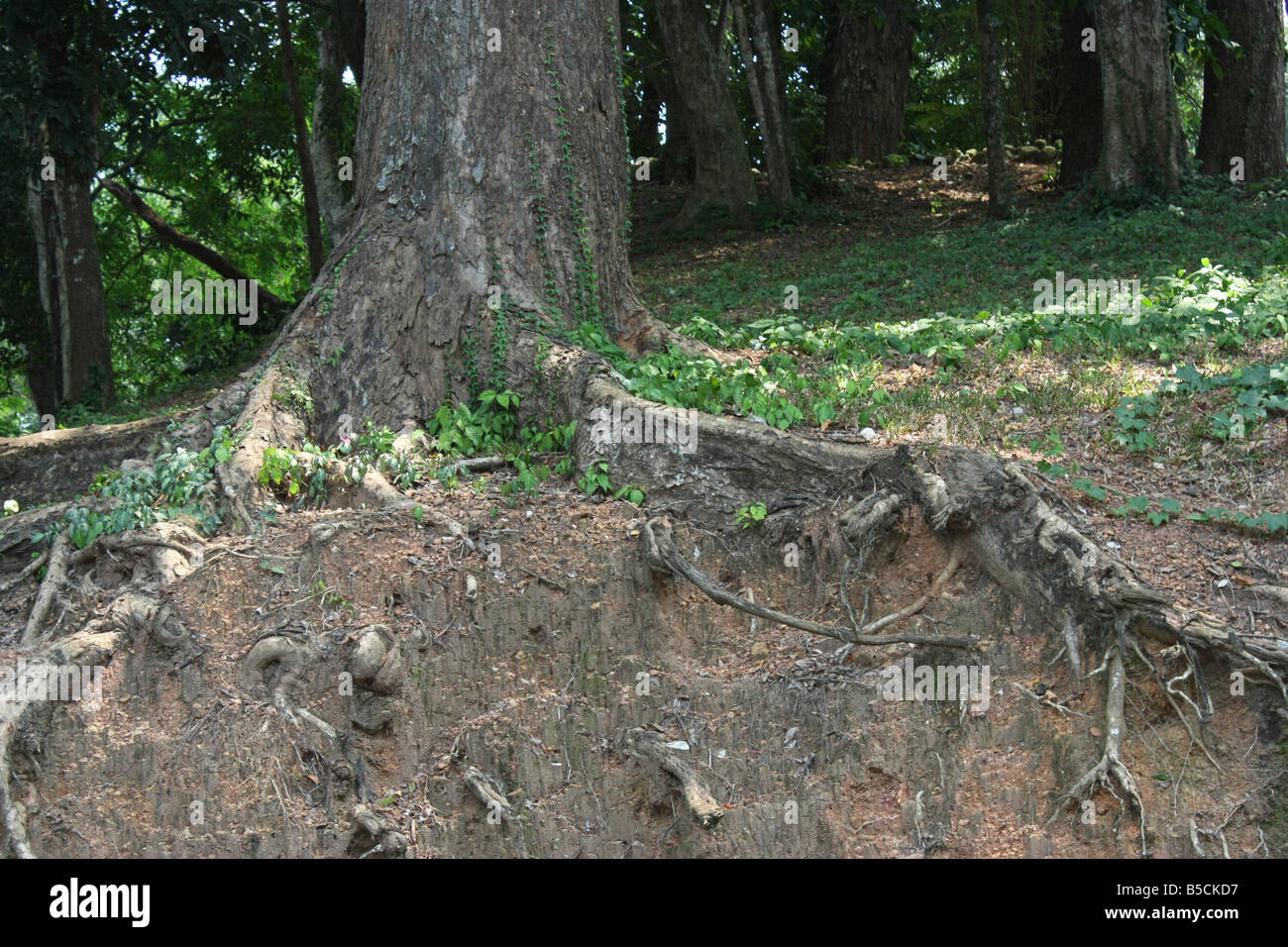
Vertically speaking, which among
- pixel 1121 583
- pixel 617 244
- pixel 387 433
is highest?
A: pixel 617 244

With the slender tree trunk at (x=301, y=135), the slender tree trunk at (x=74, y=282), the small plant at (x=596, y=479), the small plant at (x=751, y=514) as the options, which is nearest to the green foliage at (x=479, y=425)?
the small plant at (x=596, y=479)

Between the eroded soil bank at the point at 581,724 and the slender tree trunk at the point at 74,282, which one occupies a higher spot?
the slender tree trunk at the point at 74,282

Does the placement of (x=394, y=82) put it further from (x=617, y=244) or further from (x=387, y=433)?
(x=387, y=433)

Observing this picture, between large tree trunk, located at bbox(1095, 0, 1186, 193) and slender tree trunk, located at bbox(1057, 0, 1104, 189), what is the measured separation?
1.23 meters

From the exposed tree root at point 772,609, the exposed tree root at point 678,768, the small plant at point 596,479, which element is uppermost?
the small plant at point 596,479

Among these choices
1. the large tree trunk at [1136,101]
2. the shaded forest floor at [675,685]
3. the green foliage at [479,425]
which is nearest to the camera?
the shaded forest floor at [675,685]

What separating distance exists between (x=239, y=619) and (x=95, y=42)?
922 centimetres

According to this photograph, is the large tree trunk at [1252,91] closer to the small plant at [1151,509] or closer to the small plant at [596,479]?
the small plant at [1151,509]

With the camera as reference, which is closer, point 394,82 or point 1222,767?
point 1222,767

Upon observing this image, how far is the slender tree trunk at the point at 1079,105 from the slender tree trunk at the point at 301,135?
31.9 feet

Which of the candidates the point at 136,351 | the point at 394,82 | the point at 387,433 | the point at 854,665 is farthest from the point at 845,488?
the point at 136,351

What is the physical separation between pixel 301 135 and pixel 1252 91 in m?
11.9

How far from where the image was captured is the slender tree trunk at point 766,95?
1497 cm

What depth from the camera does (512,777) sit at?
4859 millimetres
